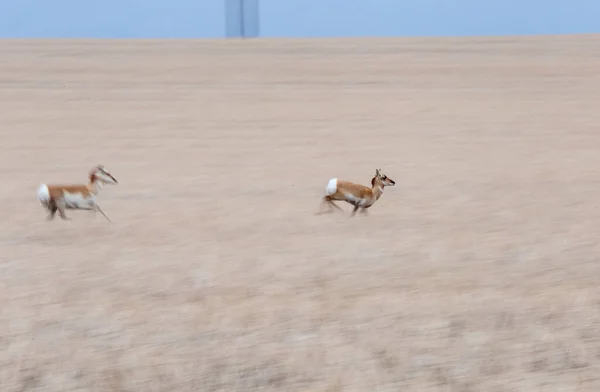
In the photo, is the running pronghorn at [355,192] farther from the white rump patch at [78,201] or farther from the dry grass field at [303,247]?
the white rump patch at [78,201]

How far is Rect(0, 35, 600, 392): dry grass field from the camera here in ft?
13.3

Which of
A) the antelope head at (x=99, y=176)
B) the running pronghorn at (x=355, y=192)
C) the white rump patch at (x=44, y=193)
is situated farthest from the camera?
the running pronghorn at (x=355, y=192)

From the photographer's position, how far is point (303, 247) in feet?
19.1

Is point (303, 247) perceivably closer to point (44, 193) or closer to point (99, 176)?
point (99, 176)

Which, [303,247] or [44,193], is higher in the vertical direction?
[44,193]

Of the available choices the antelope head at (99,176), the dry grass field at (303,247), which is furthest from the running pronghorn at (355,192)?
the antelope head at (99,176)

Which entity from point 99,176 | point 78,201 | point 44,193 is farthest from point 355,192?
Result: point 44,193

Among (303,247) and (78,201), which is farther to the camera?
(78,201)

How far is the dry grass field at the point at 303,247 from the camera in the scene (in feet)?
13.3

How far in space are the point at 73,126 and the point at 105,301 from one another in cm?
713

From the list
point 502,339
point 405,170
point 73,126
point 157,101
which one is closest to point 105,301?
point 502,339

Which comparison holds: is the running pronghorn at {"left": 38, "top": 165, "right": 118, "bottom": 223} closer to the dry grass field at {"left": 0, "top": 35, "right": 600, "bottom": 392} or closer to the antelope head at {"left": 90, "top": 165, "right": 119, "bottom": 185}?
the antelope head at {"left": 90, "top": 165, "right": 119, "bottom": 185}

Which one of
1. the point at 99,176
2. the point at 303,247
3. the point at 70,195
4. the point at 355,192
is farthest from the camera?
the point at 355,192

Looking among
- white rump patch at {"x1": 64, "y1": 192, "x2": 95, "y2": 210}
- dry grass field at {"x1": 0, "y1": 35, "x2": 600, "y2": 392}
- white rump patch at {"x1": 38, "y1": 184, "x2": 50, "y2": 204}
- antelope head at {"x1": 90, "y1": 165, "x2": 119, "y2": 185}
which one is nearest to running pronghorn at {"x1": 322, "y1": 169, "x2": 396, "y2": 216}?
dry grass field at {"x1": 0, "y1": 35, "x2": 600, "y2": 392}
